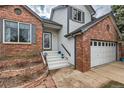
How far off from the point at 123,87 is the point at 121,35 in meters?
8.66

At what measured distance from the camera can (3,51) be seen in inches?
301

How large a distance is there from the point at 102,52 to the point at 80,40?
2961 millimetres

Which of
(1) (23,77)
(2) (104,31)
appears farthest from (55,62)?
(2) (104,31)

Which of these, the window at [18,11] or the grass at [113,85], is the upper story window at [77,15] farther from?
the grass at [113,85]

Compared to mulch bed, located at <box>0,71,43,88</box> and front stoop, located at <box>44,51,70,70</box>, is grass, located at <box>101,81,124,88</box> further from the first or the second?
front stoop, located at <box>44,51,70,70</box>

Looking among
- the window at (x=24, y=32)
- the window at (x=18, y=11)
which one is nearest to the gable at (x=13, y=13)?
the window at (x=18, y=11)

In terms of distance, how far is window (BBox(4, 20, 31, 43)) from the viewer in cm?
790

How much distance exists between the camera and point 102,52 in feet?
34.3

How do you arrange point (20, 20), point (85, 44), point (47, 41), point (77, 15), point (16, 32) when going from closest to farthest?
point (16, 32) → point (20, 20) → point (85, 44) → point (47, 41) → point (77, 15)

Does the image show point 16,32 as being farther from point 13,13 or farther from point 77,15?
point 77,15

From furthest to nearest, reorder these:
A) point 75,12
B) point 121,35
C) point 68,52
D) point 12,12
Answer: point 121,35, point 75,12, point 68,52, point 12,12

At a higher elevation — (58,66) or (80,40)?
(80,40)
